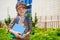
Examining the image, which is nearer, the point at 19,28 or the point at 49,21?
the point at 19,28

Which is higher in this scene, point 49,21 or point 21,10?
point 21,10

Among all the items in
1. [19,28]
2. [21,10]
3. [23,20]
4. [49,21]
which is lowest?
[49,21]

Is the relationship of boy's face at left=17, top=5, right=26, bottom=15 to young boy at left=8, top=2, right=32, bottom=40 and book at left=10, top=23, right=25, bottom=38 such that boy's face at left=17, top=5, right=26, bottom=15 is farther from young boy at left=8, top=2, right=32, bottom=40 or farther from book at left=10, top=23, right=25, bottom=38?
book at left=10, top=23, right=25, bottom=38

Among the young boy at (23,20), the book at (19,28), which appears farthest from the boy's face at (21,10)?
the book at (19,28)

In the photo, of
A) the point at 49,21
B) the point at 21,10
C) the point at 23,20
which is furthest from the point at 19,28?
the point at 49,21

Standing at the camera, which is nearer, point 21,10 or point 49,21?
point 21,10

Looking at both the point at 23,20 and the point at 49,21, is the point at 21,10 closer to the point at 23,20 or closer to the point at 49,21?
the point at 23,20

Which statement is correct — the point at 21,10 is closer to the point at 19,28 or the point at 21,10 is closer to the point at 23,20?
the point at 23,20

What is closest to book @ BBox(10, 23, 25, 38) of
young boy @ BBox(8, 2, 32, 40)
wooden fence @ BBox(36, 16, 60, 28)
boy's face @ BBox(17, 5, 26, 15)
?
young boy @ BBox(8, 2, 32, 40)

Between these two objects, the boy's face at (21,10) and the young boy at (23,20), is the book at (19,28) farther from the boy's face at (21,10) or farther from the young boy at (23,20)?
the boy's face at (21,10)

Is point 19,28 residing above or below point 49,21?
above

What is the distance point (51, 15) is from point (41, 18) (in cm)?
52

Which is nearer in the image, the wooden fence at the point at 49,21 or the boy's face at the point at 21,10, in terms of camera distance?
the boy's face at the point at 21,10

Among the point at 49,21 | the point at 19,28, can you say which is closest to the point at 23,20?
the point at 19,28
